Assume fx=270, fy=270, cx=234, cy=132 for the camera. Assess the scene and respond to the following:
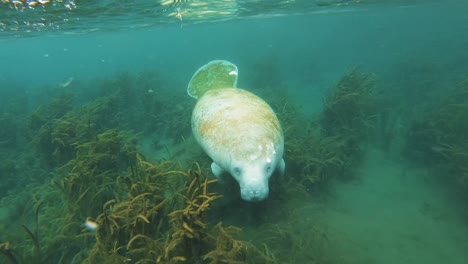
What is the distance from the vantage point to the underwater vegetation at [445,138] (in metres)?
6.73

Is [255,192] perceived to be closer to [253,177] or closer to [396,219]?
[253,177]

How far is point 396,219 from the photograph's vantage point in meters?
6.00

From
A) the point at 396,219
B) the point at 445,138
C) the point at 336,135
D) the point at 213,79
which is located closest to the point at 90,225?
the point at 213,79

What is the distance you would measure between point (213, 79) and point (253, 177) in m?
4.43

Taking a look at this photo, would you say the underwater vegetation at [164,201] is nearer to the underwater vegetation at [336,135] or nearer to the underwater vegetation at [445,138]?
the underwater vegetation at [336,135]

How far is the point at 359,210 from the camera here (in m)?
6.32

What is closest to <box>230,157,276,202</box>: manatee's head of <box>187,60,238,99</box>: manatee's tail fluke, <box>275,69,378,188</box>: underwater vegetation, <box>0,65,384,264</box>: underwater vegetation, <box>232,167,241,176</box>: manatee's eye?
<box>232,167,241,176</box>: manatee's eye

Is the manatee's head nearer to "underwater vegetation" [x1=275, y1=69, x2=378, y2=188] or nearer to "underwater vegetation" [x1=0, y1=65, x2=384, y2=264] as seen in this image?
Answer: "underwater vegetation" [x1=0, y1=65, x2=384, y2=264]

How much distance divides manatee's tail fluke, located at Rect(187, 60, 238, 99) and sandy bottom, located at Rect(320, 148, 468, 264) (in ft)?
12.9

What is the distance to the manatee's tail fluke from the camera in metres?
7.12

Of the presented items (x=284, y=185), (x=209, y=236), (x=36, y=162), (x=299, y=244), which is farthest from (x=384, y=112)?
(x=36, y=162)

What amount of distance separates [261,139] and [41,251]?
3.75 m

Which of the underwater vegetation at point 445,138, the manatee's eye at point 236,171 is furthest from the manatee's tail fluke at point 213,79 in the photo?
the underwater vegetation at point 445,138

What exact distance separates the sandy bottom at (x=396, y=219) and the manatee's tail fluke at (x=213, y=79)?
3943 mm
